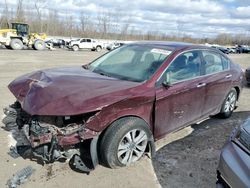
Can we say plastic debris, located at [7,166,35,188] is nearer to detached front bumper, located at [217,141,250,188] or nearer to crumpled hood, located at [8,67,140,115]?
crumpled hood, located at [8,67,140,115]

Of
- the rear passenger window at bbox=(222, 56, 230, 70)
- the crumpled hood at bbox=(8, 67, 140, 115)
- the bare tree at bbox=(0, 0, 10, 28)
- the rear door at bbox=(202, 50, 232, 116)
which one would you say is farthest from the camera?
the bare tree at bbox=(0, 0, 10, 28)

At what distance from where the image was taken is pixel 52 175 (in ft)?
11.3

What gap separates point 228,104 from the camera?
5.78 metres

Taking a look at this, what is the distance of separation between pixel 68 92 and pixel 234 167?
2.01 meters

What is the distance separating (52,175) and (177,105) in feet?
6.49

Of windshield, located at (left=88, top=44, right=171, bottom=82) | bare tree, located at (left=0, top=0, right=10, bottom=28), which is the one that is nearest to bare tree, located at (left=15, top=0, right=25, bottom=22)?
bare tree, located at (left=0, top=0, right=10, bottom=28)

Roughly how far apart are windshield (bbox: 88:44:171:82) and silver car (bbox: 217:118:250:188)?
1.50 meters

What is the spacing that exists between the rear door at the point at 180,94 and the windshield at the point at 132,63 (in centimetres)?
23

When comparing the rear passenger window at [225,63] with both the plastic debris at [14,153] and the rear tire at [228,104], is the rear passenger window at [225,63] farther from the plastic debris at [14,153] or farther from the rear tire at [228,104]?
the plastic debris at [14,153]

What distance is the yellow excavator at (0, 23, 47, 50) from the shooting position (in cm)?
2575

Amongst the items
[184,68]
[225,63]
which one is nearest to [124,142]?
[184,68]

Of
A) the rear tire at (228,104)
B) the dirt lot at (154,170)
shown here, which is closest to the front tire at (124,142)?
the dirt lot at (154,170)

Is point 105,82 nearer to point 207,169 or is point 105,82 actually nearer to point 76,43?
point 207,169

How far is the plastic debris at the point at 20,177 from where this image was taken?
322cm
